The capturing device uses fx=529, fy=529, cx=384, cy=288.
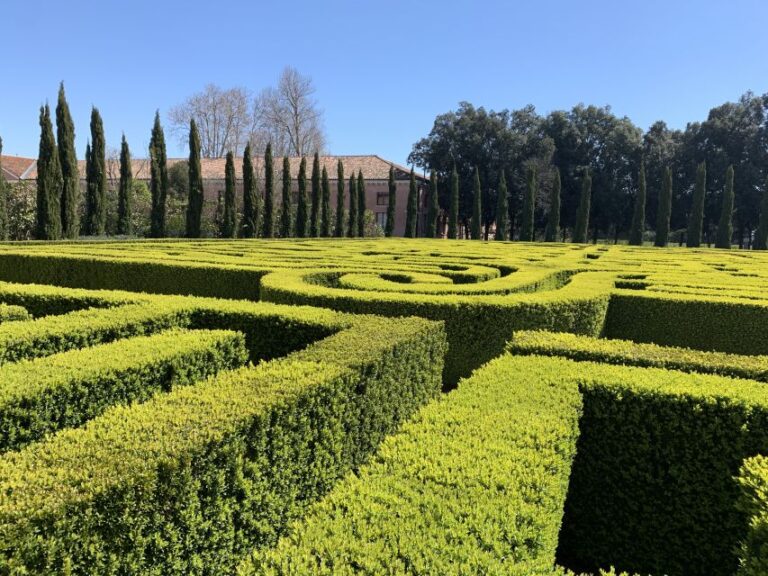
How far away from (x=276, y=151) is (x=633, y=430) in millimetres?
47638

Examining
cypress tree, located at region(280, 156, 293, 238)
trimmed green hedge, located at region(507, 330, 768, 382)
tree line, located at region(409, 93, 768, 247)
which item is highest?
tree line, located at region(409, 93, 768, 247)

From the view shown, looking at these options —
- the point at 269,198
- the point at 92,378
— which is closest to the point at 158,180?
the point at 269,198

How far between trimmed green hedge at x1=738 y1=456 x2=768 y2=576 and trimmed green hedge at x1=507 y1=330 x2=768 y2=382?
51.8 inches

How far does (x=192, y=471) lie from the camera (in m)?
2.35

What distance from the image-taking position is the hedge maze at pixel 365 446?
1.98 m

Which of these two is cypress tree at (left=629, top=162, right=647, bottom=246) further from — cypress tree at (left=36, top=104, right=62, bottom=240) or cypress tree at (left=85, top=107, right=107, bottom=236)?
cypress tree at (left=36, top=104, right=62, bottom=240)

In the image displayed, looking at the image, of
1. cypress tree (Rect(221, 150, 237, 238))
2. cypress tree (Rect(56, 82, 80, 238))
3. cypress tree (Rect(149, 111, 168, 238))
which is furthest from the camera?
cypress tree (Rect(221, 150, 237, 238))

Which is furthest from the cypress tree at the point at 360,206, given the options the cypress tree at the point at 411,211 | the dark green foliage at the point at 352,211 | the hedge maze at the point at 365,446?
the hedge maze at the point at 365,446

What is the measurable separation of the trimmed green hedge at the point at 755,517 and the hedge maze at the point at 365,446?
1cm

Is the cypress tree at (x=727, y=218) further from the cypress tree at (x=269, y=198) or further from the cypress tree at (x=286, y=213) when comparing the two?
the cypress tree at (x=269, y=198)

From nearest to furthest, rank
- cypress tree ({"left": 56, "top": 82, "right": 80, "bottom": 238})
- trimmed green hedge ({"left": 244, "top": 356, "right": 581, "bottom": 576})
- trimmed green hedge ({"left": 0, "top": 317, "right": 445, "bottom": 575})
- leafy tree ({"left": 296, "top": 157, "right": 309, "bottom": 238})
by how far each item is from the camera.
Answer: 1. trimmed green hedge ({"left": 244, "top": 356, "right": 581, "bottom": 576})
2. trimmed green hedge ({"left": 0, "top": 317, "right": 445, "bottom": 575})
3. cypress tree ({"left": 56, "top": 82, "right": 80, "bottom": 238})
4. leafy tree ({"left": 296, "top": 157, "right": 309, "bottom": 238})

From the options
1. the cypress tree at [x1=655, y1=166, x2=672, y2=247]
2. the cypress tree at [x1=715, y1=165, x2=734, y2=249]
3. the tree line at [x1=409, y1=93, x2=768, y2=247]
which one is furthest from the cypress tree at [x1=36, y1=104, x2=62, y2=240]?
the cypress tree at [x1=715, y1=165, x2=734, y2=249]

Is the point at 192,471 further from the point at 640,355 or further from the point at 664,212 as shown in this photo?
the point at 664,212

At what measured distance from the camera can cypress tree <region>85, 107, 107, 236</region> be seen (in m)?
26.9
